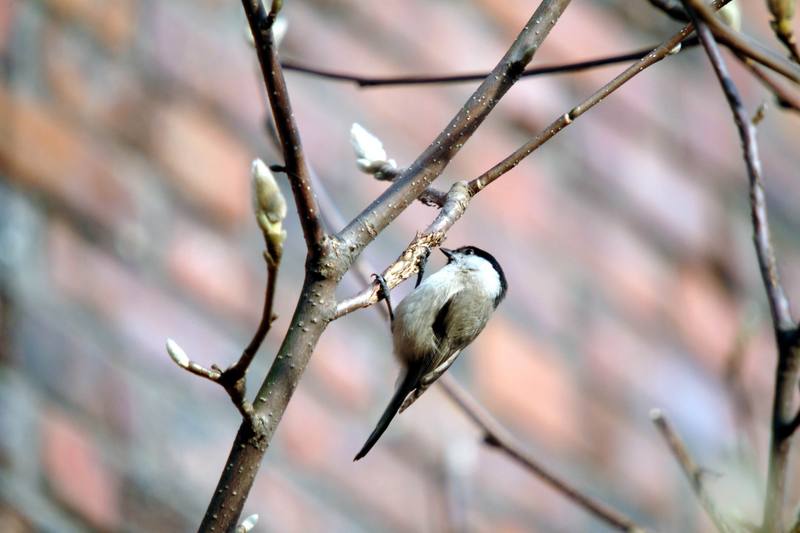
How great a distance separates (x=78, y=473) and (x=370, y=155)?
Result: 488 millimetres

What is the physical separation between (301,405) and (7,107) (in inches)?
15.5

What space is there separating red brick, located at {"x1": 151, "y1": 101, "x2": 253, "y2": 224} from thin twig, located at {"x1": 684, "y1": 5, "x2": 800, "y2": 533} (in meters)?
0.63

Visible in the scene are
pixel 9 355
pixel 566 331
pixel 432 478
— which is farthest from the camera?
pixel 566 331

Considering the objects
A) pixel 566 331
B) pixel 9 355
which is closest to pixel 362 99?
pixel 566 331

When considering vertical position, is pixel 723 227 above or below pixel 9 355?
above

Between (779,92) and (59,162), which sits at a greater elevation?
(779,92)

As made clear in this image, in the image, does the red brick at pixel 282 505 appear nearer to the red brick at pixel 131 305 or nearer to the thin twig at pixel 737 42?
the red brick at pixel 131 305

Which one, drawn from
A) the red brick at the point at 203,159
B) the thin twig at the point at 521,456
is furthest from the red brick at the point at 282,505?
the thin twig at the point at 521,456

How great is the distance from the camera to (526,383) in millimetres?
1375

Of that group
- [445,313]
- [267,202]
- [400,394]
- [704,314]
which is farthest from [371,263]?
[704,314]

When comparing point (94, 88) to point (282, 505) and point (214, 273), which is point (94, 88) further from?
point (282, 505)

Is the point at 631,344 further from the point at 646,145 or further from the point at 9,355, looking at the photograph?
the point at 9,355

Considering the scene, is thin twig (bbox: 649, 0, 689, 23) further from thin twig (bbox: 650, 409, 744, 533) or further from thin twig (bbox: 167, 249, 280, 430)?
thin twig (bbox: 167, 249, 280, 430)

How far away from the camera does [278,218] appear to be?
462 mm
